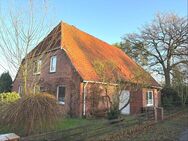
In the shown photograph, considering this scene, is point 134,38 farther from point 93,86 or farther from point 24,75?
point 24,75

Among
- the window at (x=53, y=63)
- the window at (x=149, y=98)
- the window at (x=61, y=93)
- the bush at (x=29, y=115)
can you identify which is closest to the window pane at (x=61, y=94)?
the window at (x=61, y=93)

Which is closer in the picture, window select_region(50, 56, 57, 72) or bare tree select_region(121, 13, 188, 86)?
window select_region(50, 56, 57, 72)

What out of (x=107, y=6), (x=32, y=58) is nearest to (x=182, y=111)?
(x=107, y=6)

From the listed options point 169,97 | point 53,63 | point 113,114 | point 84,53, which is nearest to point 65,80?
point 53,63

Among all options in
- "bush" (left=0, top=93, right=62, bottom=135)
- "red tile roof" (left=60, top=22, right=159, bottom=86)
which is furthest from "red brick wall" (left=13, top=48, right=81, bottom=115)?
"bush" (left=0, top=93, right=62, bottom=135)

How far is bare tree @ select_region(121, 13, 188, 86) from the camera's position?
3306 cm

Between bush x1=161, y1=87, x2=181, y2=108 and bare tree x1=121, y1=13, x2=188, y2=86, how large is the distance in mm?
2980

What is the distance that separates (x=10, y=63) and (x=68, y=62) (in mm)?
6532

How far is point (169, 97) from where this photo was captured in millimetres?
30062

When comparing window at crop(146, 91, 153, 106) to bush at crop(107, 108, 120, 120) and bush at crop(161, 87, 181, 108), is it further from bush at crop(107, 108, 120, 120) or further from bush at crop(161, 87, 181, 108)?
bush at crop(107, 108, 120, 120)

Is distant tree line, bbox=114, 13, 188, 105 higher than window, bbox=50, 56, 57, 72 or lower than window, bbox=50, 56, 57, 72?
higher

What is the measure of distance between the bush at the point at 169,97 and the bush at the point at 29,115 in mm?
22816

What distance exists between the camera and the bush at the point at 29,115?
8359 millimetres

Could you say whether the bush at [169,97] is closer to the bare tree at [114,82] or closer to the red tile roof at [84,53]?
the red tile roof at [84,53]
